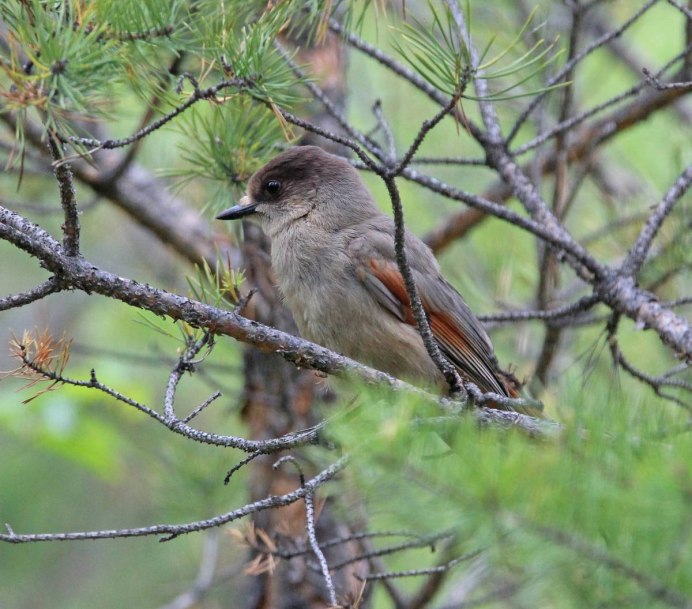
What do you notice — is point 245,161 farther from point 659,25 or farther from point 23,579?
point 659,25

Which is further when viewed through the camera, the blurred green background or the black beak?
the blurred green background

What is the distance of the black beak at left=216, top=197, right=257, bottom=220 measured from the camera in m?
4.12

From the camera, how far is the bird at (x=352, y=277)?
3.92m

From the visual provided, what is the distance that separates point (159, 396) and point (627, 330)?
386 centimetres

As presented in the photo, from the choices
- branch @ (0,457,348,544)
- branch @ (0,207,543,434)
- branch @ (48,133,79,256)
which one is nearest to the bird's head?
branch @ (0,207,543,434)

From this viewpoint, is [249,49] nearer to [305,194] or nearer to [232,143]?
[232,143]

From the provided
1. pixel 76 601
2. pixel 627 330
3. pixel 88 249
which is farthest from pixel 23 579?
pixel 627 330

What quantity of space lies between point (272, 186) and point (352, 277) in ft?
2.40

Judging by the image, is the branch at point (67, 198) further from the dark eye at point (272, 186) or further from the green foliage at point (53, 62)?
the dark eye at point (272, 186)

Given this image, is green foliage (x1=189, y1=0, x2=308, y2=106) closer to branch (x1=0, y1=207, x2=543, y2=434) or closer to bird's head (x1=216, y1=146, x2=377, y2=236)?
branch (x1=0, y1=207, x2=543, y2=434)

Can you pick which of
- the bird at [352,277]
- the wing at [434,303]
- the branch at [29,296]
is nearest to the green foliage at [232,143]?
the bird at [352,277]

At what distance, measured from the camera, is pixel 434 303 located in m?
4.22

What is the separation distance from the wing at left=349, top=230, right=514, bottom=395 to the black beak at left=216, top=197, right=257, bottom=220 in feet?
1.78

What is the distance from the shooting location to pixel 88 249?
8.05 meters
